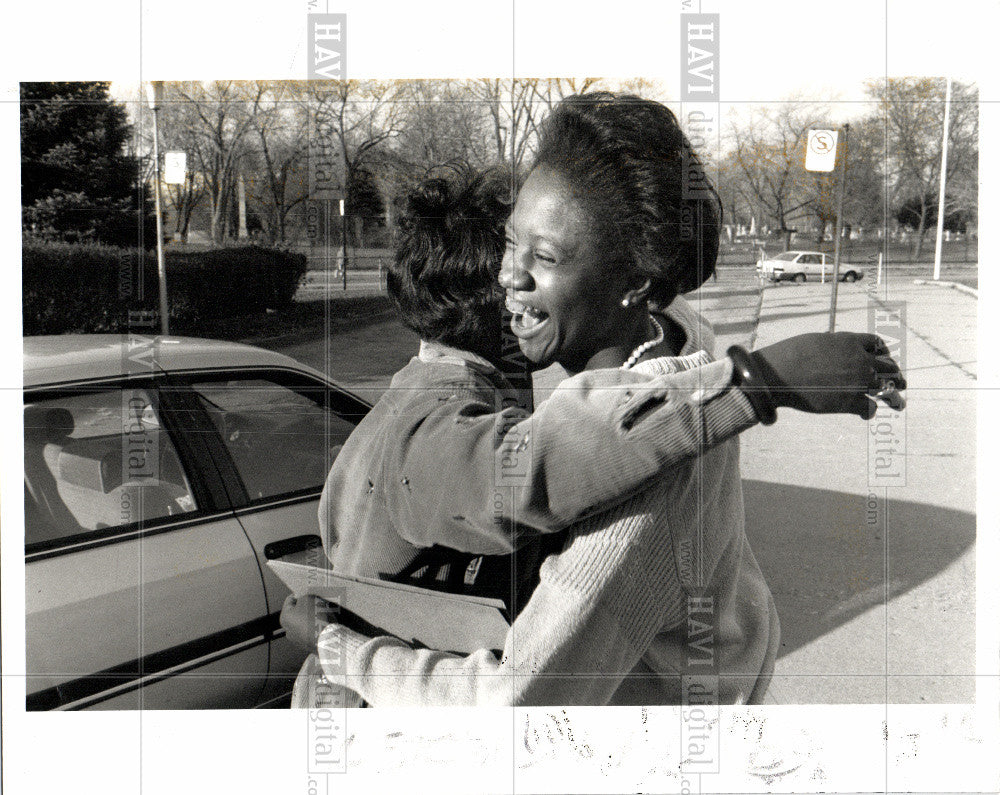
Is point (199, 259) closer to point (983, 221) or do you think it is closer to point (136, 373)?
point (136, 373)

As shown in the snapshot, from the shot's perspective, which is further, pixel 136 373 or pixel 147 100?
pixel 147 100

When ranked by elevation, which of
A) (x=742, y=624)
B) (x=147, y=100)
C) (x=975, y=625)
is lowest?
(x=975, y=625)

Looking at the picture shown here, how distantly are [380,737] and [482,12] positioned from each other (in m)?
1.89

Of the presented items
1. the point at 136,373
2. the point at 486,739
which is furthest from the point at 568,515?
the point at 136,373

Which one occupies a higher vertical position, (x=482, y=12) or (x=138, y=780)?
(x=482, y=12)

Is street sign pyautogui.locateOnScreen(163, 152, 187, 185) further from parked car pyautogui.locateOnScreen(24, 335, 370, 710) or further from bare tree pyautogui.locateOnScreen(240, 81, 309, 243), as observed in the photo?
parked car pyautogui.locateOnScreen(24, 335, 370, 710)

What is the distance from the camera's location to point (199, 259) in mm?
2451

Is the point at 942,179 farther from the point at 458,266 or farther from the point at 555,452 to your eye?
the point at 555,452

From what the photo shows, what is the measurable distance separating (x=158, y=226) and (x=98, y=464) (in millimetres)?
658

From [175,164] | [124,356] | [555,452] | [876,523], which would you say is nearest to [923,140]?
[876,523]

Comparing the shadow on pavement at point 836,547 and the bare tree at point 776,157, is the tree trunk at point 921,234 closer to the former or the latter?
the bare tree at point 776,157

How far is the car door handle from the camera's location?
226cm

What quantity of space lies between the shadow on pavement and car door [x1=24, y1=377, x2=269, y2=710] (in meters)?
1.41

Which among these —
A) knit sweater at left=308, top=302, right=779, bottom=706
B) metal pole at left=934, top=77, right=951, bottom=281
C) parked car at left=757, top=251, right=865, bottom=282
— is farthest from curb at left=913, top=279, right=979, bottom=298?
knit sweater at left=308, top=302, right=779, bottom=706
